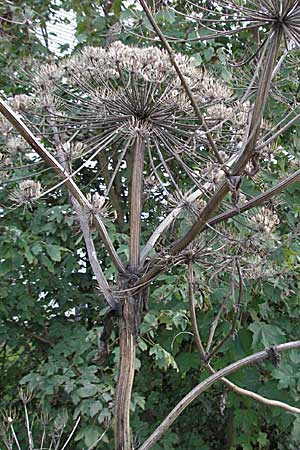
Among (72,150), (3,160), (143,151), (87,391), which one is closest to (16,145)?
(3,160)

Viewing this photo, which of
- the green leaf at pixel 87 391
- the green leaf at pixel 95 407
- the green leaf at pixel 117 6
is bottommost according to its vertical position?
the green leaf at pixel 95 407

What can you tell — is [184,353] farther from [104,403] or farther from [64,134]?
[64,134]

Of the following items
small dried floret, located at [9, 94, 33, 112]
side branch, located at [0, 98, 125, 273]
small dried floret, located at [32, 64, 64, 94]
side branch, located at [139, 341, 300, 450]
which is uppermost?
small dried floret, located at [32, 64, 64, 94]

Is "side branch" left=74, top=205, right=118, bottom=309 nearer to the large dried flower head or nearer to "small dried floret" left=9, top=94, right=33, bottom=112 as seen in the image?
the large dried flower head

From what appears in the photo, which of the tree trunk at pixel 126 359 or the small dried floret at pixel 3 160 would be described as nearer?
the tree trunk at pixel 126 359

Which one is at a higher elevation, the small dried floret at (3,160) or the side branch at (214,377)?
the small dried floret at (3,160)

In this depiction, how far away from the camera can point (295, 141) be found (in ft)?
7.72

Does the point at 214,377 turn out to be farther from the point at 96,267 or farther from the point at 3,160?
the point at 3,160

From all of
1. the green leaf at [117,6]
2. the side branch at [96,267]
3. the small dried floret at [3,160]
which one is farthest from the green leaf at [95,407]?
the green leaf at [117,6]

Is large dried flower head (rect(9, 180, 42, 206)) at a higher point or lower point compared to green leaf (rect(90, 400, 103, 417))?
higher

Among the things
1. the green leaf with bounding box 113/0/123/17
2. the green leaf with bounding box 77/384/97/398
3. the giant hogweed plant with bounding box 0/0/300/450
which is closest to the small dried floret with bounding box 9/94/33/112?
the giant hogweed plant with bounding box 0/0/300/450

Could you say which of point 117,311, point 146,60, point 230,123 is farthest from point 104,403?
point 146,60

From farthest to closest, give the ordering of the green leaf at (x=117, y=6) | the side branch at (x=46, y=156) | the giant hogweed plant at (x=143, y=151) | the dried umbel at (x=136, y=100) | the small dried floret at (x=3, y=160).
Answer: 1. the green leaf at (x=117, y=6)
2. the small dried floret at (x=3, y=160)
3. the dried umbel at (x=136, y=100)
4. the giant hogweed plant at (x=143, y=151)
5. the side branch at (x=46, y=156)

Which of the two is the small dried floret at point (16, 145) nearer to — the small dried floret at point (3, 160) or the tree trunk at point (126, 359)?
the small dried floret at point (3, 160)
